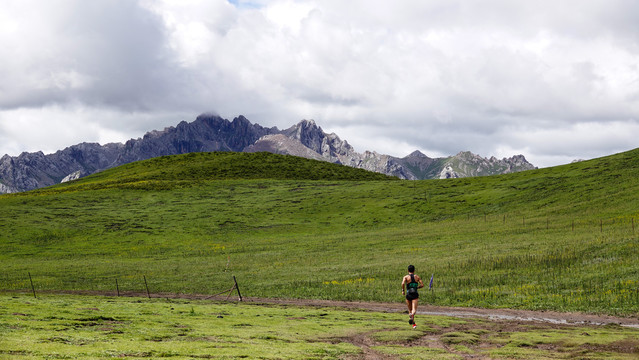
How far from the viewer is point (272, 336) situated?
974 inches

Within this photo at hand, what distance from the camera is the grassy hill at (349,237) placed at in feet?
156

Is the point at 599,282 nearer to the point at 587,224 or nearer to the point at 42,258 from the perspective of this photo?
the point at 587,224

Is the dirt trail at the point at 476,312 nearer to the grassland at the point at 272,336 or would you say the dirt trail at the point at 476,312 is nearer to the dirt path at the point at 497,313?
the dirt path at the point at 497,313

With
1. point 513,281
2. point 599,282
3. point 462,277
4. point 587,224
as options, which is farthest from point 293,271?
point 587,224

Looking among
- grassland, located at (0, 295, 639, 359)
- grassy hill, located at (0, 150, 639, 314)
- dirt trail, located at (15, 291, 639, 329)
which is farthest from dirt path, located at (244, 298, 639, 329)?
grassland, located at (0, 295, 639, 359)

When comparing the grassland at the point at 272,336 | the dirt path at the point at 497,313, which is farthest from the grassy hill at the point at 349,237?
the grassland at the point at 272,336

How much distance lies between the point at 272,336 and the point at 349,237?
6731cm

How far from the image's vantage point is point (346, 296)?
153 feet

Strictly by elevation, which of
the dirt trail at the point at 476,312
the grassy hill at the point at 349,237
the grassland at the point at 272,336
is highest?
the grassy hill at the point at 349,237

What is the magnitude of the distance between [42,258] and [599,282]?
82.4m

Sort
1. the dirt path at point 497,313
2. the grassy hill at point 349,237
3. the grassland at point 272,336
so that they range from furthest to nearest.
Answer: the grassy hill at point 349,237, the dirt path at point 497,313, the grassland at point 272,336

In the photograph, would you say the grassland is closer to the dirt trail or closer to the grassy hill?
the dirt trail

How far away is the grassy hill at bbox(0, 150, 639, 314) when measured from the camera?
4747 centimetres

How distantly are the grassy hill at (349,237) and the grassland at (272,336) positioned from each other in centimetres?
1226
